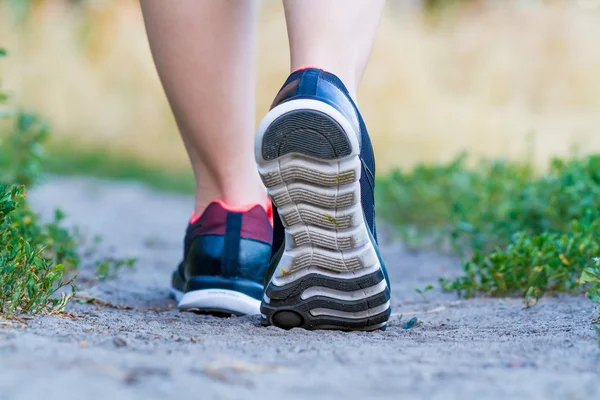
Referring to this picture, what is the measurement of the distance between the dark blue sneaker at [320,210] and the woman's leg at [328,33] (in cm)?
5

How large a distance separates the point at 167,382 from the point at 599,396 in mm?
560

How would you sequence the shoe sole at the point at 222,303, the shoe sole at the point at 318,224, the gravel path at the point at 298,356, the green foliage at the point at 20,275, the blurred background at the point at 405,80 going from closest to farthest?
the gravel path at the point at 298,356, the shoe sole at the point at 318,224, the green foliage at the point at 20,275, the shoe sole at the point at 222,303, the blurred background at the point at 405,80

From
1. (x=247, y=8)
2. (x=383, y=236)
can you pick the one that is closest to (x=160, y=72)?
(x=247, y=8)

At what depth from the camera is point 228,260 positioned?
1.85 meters

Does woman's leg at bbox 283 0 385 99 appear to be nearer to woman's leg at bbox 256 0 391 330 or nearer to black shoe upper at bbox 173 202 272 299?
woman's leg at bbox 256 0 391 330

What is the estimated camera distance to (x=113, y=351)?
1.20 m

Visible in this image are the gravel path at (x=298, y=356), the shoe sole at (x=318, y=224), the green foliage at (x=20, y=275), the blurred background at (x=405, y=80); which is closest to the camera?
the gravel path at (x=298, y=356)

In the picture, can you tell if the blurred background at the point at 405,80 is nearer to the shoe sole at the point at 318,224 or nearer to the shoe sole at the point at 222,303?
the shoe sole at the point at 222,303

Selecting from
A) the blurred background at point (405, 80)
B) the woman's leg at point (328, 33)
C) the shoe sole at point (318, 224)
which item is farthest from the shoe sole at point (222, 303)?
the blurred background at point (405, 80)

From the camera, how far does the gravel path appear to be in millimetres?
1007

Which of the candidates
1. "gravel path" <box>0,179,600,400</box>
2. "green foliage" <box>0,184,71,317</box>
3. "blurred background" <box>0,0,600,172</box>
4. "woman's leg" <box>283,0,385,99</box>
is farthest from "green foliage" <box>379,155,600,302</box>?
"blurred background" <box>0,0,600,172</box>

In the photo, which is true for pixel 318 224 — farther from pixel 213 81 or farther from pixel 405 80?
pixel 405 80

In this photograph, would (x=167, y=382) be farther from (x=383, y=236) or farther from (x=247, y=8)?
(x=383, y=236)

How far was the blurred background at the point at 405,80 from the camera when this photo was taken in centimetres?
740
